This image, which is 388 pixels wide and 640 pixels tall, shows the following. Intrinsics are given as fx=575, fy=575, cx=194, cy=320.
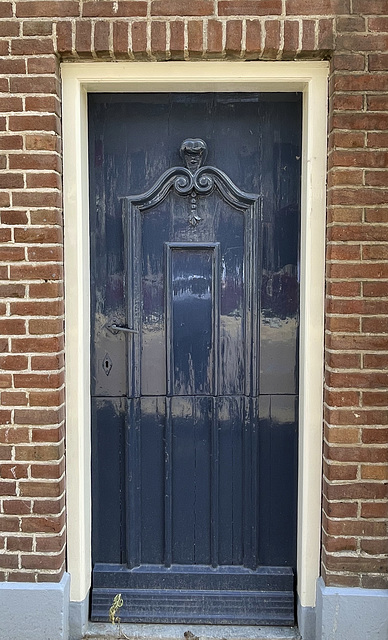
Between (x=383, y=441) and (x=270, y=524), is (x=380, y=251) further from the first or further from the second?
(x=270, y=524)

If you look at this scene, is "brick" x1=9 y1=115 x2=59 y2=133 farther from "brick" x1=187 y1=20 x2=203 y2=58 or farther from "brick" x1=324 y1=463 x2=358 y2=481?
"brick" x1=324 y1=463 x2=358 y2=481

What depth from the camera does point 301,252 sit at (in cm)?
296

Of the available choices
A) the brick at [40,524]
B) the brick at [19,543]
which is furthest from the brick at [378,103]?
the brick at [19,543]

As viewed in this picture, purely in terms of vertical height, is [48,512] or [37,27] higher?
[37,27]

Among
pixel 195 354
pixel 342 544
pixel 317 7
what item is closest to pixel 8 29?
pixel 317 7

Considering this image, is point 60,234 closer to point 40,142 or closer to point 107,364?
point 40,142

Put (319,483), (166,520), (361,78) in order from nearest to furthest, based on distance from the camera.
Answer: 1. (361,78)
2. (319,483)
3. (166,520)

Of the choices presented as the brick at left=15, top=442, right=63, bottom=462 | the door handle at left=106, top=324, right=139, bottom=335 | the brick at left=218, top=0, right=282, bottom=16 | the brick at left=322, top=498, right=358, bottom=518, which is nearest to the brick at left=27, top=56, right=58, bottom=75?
the brick at left=218, top=0, right=282, bottom=16

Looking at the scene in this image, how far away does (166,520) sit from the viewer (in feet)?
10.3

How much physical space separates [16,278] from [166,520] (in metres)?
1.52

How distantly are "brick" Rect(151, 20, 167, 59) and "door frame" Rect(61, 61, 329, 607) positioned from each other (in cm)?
12

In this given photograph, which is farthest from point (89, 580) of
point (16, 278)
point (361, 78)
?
point (361, 78)

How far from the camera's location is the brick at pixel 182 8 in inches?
103

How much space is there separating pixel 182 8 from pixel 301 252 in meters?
1.28
